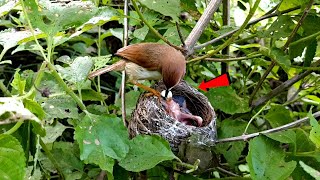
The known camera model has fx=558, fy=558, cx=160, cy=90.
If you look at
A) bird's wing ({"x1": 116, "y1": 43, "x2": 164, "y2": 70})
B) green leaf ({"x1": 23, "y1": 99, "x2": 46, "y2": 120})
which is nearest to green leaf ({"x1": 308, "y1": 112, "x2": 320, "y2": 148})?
green leaf ({"x1": 23, "y1": 99, "x2": 46, "y2": 120})

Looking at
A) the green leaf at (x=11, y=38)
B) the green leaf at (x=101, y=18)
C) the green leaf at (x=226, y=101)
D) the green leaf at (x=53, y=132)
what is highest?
the green leaf at (x=101, y=18)

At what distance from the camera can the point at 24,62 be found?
3.68 metres

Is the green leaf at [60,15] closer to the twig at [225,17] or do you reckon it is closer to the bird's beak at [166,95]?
the bird's beak at [166,95]

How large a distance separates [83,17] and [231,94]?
0.85 m

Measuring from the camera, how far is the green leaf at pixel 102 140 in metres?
1.45

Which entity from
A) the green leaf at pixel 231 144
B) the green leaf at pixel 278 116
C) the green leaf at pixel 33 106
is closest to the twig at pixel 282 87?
the green leaf at pixel 278 116

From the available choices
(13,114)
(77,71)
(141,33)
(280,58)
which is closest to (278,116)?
(280,58)

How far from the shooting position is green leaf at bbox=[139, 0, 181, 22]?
1.91 m

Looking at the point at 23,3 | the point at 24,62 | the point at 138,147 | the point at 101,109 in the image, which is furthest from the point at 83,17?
the point at 24,62

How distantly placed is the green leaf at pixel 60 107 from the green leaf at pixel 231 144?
0.61m

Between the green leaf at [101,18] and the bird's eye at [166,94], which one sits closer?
the green leaf at [101,18]

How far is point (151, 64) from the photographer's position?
2.40 meters

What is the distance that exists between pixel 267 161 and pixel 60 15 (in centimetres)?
74

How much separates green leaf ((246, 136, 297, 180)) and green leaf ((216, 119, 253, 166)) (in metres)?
0.35
